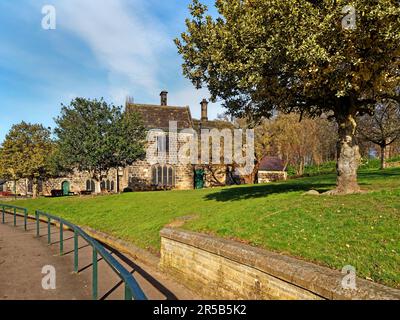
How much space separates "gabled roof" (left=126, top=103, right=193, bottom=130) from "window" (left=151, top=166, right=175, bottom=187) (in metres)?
4.80

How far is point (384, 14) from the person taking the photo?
8.27m

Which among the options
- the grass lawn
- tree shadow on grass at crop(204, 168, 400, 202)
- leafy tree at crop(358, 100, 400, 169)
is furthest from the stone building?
the grass lawn

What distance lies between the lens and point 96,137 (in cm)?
2770

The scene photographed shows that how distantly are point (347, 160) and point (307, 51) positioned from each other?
4638 mm

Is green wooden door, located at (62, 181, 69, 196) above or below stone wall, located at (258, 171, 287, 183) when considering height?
below

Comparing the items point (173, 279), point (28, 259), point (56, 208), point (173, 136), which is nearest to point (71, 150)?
point (56, 208)

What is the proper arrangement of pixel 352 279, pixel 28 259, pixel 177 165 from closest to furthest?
pixel 352 279, pixel 28 259, pixel 177 165

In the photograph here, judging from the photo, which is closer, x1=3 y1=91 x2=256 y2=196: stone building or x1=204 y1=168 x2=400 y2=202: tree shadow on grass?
x1=204 y1=168 x2=400 y2=202: tree shadow on grass

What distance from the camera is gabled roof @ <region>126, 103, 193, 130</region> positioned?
39094mm

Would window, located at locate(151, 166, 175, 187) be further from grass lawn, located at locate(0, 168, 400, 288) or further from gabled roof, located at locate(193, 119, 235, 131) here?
grass lawn, located at locate(0, 168, 400, 288)

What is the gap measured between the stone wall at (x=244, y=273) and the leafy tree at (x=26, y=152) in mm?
31870

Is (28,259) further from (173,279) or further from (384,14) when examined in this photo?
(384,14)

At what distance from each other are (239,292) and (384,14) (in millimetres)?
7516

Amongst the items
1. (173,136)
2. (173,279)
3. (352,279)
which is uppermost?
(173,136)
